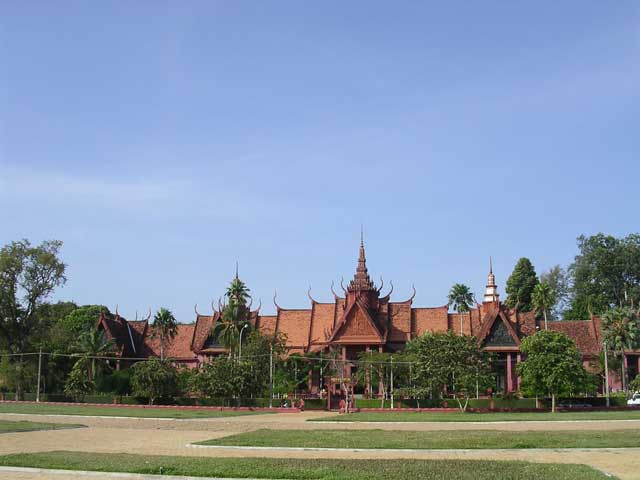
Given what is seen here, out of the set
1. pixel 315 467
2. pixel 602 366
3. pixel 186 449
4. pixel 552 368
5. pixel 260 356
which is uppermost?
pixel 260 356

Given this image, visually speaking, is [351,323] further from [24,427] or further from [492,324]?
[24,427]

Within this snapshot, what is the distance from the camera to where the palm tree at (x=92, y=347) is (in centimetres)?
6284

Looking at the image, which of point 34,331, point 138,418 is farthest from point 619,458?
point 34,331

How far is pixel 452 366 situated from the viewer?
49.8 metres

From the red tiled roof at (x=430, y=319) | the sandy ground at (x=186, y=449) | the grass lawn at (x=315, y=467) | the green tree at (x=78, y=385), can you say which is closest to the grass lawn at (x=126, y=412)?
the sandy ground at (x=186, y=449)

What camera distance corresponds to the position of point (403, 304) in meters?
70.2

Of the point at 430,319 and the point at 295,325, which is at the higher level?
the point at 430,319

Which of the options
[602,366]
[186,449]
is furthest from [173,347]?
[186,449]

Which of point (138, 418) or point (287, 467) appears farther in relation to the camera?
point (138, 418)

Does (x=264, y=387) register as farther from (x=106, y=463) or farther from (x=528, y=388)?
(x=106, y=463)

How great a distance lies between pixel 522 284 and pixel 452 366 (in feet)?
137

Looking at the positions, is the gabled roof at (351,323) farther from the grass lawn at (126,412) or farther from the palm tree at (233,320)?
the grass lawn at (126,412)

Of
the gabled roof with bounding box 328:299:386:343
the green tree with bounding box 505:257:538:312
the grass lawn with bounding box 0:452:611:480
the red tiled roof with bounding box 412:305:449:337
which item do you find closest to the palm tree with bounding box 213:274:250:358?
the gabled roof with bounding box 328:299:386:343

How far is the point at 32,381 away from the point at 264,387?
68.7 ft
